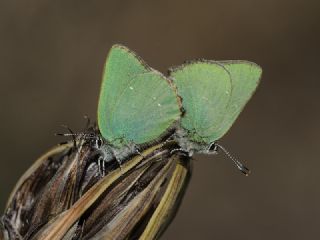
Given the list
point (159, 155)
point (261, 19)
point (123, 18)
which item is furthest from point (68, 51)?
point (159, 155)

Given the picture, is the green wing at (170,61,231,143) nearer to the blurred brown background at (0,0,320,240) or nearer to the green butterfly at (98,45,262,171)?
the green butterfly at (98,45,262,171)

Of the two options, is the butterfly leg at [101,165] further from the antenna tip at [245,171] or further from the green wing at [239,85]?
the antenna tip at [245,171]

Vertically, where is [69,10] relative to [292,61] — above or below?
above

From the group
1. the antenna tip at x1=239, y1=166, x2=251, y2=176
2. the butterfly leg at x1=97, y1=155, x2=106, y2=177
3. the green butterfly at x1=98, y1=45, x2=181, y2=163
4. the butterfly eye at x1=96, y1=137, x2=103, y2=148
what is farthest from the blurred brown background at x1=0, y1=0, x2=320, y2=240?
the butterfly leg at x1=97, y1=155, x2=106, y2=177

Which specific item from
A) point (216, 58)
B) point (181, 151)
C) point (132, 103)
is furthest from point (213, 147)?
point (216, 58)

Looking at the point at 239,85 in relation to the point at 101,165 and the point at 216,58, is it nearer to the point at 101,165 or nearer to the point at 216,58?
the point at 101,165

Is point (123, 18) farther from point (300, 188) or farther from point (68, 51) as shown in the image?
point (300, 188)
